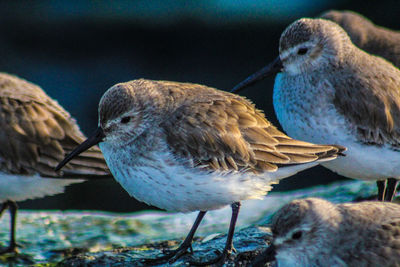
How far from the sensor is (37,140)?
26.0ft

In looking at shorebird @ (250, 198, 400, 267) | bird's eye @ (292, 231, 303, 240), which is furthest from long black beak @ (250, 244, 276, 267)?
bird's eye @ (292, 231, 303, 240)

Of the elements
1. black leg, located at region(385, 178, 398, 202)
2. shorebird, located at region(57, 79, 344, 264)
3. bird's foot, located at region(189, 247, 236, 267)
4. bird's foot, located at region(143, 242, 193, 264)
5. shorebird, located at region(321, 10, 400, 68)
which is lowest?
bird's foot, located at region(143, 242, 193, 264)

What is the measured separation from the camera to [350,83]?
7.29 metres

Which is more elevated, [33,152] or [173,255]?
[33,152]

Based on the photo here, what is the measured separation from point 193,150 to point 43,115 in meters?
2.68

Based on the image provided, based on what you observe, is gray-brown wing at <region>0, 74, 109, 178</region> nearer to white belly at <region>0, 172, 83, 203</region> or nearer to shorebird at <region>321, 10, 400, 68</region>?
white belly at <region>0, 172, 83, 203</region>

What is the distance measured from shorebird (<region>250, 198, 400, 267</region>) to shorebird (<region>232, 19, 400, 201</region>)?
1778 mm

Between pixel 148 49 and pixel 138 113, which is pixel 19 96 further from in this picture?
pixel 148 49

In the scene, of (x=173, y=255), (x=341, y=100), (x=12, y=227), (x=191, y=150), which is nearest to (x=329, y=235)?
(x=191, y=150)

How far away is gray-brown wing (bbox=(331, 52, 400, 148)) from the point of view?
714 cm

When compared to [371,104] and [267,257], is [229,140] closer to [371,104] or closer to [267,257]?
[267,257]

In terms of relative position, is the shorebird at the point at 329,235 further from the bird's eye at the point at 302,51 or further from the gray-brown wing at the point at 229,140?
the bird's eye at the point at 302,51

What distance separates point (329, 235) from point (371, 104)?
2.33 metres

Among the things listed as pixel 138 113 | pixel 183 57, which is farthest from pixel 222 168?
pixel 183 57
